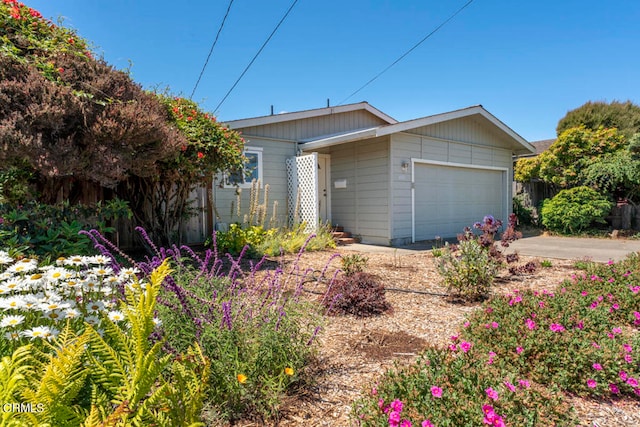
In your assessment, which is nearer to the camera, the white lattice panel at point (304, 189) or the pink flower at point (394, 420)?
the pink flower at point (394, 420)

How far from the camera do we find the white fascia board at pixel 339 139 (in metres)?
7.70

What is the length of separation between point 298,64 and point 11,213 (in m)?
9.68

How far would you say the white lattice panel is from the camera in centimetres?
843

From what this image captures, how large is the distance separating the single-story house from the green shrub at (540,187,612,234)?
1.85m

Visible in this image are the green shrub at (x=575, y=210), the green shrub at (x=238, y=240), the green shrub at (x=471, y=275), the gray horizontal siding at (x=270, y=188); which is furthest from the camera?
the green shrub at (x=575, y=210)

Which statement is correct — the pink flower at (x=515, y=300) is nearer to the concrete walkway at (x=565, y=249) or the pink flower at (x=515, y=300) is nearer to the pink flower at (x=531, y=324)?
the pink flower at (x=531, y=324)

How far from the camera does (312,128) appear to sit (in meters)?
9.80

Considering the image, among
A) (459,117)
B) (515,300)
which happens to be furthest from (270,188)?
(515,300)

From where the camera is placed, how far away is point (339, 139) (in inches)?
324

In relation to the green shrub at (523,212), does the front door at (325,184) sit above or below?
above

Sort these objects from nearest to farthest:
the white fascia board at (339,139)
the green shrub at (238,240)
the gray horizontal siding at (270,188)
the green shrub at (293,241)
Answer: the green shrub at (238,240) → the green shrub at (293,241) → the white fascia board at (339,139) → the gray horizontal siding at (270,188)

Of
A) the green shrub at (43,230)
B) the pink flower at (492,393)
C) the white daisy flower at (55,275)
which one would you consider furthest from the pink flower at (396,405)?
the green shrub at (43,230)

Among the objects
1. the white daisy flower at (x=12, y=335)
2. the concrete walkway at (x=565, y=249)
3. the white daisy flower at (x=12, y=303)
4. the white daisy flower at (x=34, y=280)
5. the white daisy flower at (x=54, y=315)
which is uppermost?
the white daisy flower at (x=34, y=280)

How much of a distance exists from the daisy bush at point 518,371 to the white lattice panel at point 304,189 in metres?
5.74
